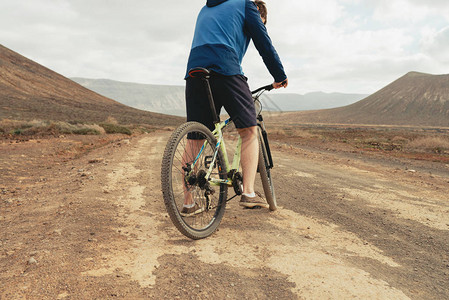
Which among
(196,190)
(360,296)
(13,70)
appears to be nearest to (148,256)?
(196,190)

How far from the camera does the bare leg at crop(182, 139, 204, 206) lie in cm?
256

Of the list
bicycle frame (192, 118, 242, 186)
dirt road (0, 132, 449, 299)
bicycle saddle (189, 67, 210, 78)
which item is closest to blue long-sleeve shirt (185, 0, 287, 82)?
bicycle saddle (189, 67, 210, 78)

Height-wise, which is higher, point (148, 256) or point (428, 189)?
point (148, 256)

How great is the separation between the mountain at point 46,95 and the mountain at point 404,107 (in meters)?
71.6

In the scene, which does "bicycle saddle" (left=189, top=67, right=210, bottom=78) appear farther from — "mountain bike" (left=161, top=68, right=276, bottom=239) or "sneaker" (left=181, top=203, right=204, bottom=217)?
"sneaker" (left=181, top=203, right=204, bottom=217)

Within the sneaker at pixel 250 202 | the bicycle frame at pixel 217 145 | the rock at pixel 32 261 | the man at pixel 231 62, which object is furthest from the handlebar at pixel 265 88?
the rock at pixel 32 261

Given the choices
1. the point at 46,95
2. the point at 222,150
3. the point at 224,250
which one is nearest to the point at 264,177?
the point at 222,150

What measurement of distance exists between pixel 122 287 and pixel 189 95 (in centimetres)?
167

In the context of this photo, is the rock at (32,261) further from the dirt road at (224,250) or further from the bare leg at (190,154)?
the bare leg at (190,154)

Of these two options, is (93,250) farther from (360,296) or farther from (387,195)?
(387,195)

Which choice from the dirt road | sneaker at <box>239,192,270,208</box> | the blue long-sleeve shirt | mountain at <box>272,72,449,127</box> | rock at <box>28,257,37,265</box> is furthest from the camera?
mountain at <box>272,72,449,127</box>

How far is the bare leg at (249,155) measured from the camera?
279 centimetres

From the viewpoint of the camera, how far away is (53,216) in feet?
9.18

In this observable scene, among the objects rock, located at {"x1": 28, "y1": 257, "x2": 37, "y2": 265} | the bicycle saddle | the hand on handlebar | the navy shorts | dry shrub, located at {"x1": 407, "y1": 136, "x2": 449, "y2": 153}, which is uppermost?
the bicycle saddle
